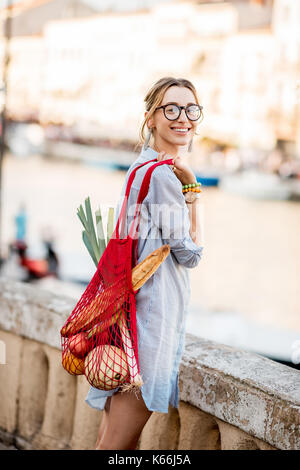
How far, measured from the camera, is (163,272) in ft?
5.03

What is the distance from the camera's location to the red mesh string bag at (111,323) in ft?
4.80

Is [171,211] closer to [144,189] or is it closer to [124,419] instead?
[144,189]

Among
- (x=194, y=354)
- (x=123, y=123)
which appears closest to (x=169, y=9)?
(x=123, y=123)

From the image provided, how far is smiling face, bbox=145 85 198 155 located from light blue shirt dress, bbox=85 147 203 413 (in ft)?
0.35

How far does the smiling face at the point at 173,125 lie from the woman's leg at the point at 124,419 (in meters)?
0.60

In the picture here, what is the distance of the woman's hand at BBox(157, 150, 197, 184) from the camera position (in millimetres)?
1547

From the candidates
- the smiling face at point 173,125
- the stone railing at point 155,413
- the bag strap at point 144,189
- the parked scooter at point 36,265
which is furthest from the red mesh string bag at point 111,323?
the parked scooter at point 36,265

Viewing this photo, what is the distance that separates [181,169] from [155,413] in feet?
2.43

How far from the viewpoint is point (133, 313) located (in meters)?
1.51

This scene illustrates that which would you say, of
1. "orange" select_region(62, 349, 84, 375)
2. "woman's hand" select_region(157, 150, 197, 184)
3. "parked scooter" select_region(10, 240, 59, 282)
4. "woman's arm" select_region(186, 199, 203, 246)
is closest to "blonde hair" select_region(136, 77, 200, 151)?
"woman's hand" select_region(157, 150, 197, 184)

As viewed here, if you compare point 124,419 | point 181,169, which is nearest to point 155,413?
point 124,419

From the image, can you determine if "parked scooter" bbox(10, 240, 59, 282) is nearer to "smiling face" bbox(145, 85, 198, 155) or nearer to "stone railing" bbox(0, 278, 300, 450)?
"stone railing" bbox(0, 278, 300, 450)

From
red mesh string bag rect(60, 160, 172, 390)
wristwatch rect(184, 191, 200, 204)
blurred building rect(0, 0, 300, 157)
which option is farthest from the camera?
blurred building rect(0, 0, 300, 157)

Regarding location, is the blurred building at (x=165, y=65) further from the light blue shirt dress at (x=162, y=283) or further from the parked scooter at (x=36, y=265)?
the light blue shirt dress at (x=162, y=283)
